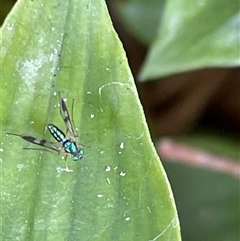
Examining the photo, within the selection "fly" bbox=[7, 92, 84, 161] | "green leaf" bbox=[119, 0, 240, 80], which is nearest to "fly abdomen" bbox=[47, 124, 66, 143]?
"fly" bbox=[7, 92, 84, 161]

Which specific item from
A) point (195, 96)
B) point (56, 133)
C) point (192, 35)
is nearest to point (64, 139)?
point (56, 133)

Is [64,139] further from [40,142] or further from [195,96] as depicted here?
[195,96]

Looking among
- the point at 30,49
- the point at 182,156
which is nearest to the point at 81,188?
the point at 30,49

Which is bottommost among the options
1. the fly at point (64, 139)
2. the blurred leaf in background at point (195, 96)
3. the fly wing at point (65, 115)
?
the blurred leaf in background at point (195, 96)

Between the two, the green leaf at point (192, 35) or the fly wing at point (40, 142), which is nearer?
the fly wing at point (40, 142)

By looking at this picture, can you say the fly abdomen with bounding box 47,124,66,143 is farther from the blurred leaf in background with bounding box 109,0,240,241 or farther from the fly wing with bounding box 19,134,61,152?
the blurred leaf in background with bounding box 109,0,240,241

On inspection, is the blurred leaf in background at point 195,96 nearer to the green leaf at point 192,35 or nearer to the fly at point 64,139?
the green leaf at point 192,35

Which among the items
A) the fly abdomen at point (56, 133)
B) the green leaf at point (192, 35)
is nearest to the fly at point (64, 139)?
the fly abdomen at point (56, 133)
